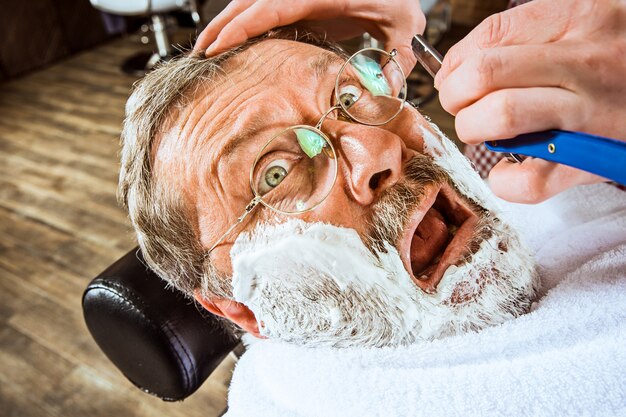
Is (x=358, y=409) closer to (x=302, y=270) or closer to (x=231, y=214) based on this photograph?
(x=302, y=270)

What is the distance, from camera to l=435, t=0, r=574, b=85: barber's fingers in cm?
65

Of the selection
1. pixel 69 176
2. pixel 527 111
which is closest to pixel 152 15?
pixel 69 176

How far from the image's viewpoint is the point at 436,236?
0.97 meters

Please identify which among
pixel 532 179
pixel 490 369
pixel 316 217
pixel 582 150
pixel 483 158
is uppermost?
pixel 582 150

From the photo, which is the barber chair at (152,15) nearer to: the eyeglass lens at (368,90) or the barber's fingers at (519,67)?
the eyeglass lens at (368,90)

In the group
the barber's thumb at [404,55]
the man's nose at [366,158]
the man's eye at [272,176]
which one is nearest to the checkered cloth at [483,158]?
the barber's thumb at [404,55]

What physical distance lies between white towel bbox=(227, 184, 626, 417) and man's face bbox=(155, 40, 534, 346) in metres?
0.04

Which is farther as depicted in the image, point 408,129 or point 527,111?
point 408,129

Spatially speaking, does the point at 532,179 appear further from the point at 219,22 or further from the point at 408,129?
the point at 219,22

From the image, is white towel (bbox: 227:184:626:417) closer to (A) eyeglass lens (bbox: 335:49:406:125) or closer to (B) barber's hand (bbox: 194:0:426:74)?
(A) eyeglass lens (bbox: 335:49:406:125)

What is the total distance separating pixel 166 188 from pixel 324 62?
0.38 m

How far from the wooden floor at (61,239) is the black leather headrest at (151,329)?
2.59ft

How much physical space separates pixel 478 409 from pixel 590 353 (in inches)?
8.0

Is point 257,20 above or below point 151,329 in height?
above
